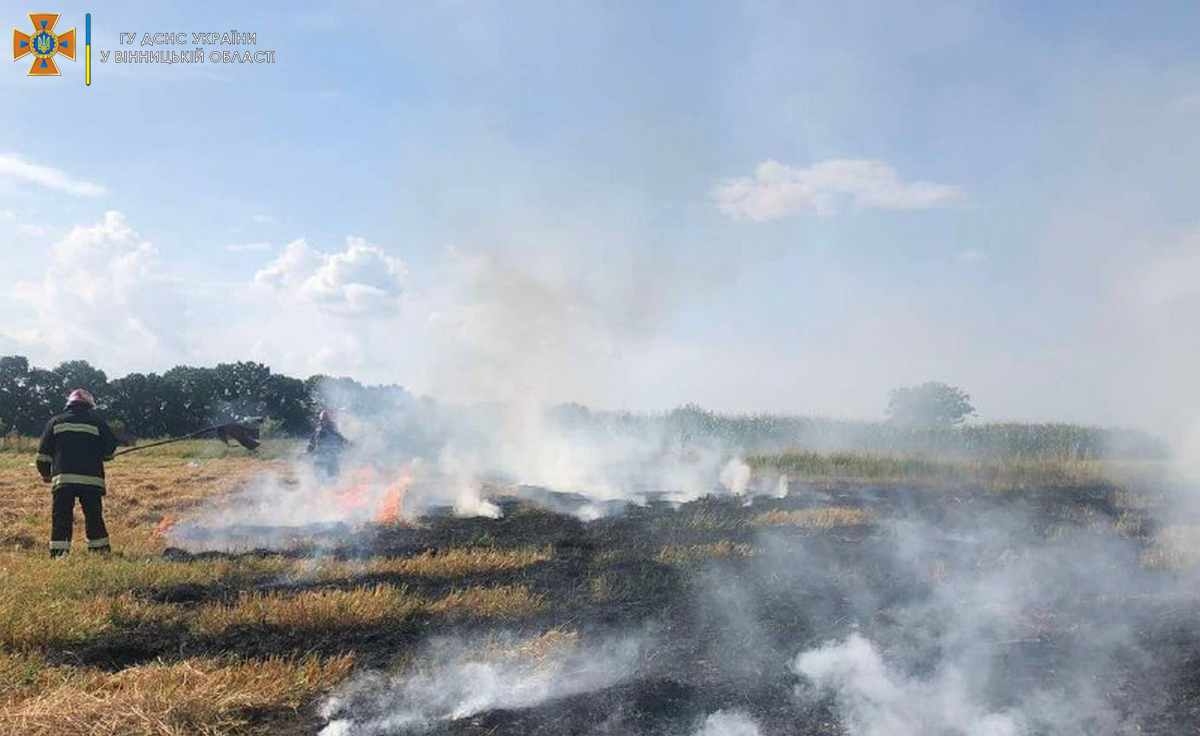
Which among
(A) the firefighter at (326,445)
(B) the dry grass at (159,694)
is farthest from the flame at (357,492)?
(B) the dry grass at (159,694)

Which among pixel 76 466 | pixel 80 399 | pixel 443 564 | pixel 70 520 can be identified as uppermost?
pixel 80 399

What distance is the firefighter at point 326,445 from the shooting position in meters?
14.2

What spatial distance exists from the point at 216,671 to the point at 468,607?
2246 mm

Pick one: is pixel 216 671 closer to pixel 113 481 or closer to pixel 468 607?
pixel 468 607

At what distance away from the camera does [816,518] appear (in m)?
11.6

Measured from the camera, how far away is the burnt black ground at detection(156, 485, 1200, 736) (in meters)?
4.77

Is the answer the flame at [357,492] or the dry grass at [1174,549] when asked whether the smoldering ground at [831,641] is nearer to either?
the dry grass at [1174,549]

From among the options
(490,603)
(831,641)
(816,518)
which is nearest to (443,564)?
(490,603)

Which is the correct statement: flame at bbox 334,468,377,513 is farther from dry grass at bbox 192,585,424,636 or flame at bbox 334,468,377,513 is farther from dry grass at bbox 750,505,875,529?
dry grass at bbox 750,505,875,529

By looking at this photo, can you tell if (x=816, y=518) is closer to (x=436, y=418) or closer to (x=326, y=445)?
(x=326, y=445)

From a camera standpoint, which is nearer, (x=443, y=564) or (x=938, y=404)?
(x=443, y=564)

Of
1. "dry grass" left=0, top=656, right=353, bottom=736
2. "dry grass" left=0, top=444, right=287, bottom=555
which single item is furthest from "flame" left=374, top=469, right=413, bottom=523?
"dry grass" left=0, top=656, right=353, bottom=736

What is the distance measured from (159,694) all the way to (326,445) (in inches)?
403

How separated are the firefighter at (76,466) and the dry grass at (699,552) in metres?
6.27
